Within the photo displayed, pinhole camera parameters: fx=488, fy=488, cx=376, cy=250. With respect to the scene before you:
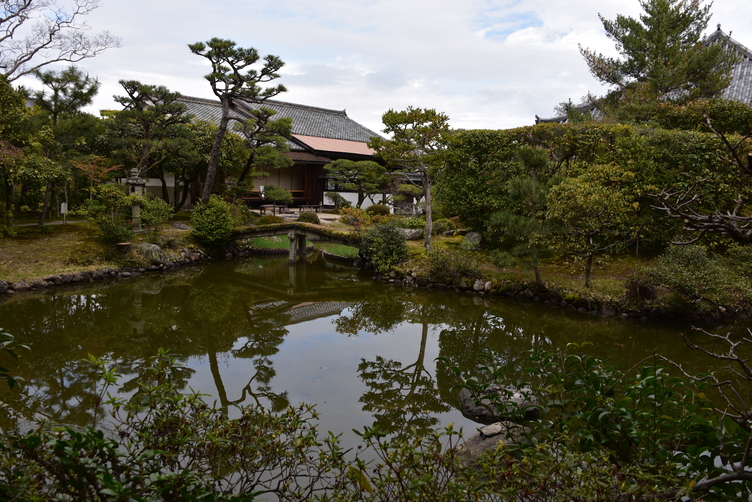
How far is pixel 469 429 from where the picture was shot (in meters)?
6.20

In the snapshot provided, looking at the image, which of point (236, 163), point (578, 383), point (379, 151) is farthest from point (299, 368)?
point (236, 163)

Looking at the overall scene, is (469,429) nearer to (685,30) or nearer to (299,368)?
(299,368)

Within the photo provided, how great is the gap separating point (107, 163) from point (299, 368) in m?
12.9

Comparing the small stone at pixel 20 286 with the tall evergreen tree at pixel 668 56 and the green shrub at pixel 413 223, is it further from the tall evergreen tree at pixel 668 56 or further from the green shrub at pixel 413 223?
the tall evergreen tree at pixel 668 56

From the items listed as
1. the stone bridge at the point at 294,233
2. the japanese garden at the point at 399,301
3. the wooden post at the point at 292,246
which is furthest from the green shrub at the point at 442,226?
the wooden post at the point at 292,246

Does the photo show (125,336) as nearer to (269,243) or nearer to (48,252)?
(48,252)

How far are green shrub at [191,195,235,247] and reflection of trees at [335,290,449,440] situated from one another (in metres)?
7.00

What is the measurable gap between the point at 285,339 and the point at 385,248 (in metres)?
6.15

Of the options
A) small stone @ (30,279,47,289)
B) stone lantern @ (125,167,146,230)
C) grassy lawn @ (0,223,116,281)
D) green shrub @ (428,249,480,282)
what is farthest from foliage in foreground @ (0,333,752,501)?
stone lantern @ (125,167,146,230)

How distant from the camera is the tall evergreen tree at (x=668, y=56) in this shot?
1658cm

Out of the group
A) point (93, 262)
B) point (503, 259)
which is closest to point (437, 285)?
point (503, 259)

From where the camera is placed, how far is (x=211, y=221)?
55.0ft

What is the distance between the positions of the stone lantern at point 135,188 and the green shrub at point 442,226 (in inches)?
413

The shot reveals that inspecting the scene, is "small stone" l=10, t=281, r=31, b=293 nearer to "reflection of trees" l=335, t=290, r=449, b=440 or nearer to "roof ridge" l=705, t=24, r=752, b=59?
"reflection of trees" l=335, t=290, r=449, b=440
